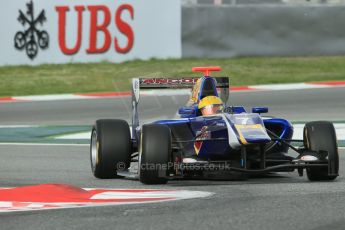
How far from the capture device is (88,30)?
23625mm

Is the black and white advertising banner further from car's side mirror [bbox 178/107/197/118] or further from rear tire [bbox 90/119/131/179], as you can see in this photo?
rear tire [bbox 90/119/131/179]

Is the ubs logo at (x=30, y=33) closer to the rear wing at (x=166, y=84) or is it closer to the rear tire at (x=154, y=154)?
the rear wing at (x=166, y=84)

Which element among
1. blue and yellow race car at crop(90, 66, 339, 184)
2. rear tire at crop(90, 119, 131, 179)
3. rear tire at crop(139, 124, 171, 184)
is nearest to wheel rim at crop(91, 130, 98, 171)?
blue and yellow race car at crop(90, 66, 339, 184)

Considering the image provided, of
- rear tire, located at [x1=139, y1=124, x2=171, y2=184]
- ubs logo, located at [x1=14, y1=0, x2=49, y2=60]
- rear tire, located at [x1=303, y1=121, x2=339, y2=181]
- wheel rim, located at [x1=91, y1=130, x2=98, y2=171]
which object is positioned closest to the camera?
rear tire, located at [x1=139, y1=124, x2=171, y2=184]

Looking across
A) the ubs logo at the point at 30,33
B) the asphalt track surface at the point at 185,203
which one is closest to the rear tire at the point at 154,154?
the asphalt track surface at the point at 185,203

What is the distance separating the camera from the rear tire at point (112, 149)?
10.4 m

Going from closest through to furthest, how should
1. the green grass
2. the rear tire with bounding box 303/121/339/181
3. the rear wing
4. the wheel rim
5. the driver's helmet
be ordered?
the rear tire with bounding box 303/121/339/181, the driver's helmet, the wheel rim, the rear wing, the green grass

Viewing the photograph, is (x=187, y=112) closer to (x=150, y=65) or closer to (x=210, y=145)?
(x=210, y=145)

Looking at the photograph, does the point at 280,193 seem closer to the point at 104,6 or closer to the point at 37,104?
the point at 37,104

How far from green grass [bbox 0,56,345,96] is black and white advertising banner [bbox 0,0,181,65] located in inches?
8.6

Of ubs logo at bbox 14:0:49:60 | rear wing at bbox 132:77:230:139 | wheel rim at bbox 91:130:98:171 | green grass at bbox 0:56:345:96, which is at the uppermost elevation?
ubs logo at bbox 14:0:49:60

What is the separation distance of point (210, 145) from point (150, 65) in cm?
1315

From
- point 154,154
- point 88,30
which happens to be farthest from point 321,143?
point 88,30

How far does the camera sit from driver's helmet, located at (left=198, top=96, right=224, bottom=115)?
10594 millimetres
